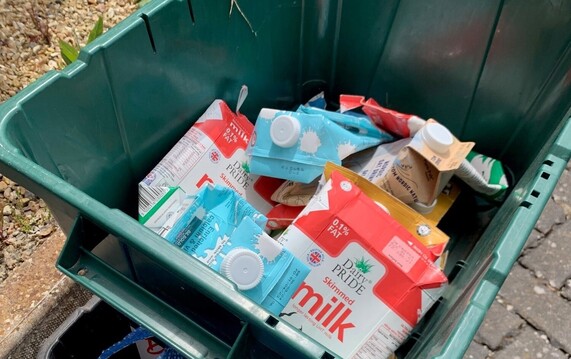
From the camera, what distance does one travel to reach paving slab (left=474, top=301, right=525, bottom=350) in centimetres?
131

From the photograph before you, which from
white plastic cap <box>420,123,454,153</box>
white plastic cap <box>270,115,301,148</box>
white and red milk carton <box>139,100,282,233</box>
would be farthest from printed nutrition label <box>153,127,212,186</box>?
white plastic cap <box>420,123,454,153</box>

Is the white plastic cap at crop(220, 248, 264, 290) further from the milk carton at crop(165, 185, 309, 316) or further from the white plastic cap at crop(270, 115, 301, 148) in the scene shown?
the white plastic cap at crop(270, 115, 301, 148)

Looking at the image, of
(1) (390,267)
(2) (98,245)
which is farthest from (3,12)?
(1) (390,267)

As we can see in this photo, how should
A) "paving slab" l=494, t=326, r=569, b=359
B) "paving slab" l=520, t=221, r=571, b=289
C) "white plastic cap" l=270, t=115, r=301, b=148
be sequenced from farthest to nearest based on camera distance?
"paving slab" l=520, t=221, r=571, b=289, "paving slab" l=494, t=326, r=569, b=359, "white plastic cap" l=270, t=115, r=301, b=148

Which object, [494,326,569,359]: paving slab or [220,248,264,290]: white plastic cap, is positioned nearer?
[220,248,264,290]: white plastic cap

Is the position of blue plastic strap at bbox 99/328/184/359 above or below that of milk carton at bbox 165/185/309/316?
below

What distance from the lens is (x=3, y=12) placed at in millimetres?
1526

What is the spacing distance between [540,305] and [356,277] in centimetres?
69

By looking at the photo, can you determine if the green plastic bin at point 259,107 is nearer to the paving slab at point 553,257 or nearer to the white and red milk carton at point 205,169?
the white and red milk carton at point 205,169

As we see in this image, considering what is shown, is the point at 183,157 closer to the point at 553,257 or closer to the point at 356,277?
the point at 356,277

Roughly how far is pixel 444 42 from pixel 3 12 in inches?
45.5

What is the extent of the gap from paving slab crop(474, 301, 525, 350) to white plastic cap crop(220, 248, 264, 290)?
78 centimetres

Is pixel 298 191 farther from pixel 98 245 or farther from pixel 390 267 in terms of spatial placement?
pixel 98 245

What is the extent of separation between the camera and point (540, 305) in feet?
4.47
